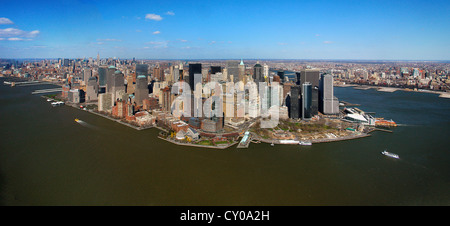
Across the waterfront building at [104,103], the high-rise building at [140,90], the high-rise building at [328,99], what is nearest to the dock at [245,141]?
the high-rise building at [328,99]

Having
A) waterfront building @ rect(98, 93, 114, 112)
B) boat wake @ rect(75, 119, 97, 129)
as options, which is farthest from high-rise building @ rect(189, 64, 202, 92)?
boat wake @ rect(75, 119, 97, 129)

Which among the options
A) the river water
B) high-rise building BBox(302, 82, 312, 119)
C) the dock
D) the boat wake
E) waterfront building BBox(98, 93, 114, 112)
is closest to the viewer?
the river water

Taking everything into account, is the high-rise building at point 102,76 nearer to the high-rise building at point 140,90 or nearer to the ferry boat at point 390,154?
the high-rise building at point 140,90

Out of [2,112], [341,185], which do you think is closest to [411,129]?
[341,185]

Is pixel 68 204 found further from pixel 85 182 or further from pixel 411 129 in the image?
pixel 411 129

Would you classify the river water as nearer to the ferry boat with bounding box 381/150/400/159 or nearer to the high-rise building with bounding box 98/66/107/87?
the ferry boat with bounding box 381/150/400/159

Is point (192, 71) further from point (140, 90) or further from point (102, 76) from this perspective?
point (102, 76)
